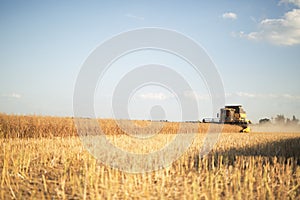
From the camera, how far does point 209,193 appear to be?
5398 mm

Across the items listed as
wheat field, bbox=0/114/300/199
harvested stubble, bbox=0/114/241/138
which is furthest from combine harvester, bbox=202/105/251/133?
wheat field, bbox=0/114/300/199

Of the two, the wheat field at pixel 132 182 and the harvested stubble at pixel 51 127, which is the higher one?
the harvested stubble at pixel 51 127

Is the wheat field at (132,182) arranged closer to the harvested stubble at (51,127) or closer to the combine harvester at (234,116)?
the harvested stubble at (51,127)

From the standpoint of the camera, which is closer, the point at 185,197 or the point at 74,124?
the point at 185,197

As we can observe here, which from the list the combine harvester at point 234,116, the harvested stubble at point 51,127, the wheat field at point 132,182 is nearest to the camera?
the wheat field at point 132,182

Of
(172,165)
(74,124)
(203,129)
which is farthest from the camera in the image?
(203,129)

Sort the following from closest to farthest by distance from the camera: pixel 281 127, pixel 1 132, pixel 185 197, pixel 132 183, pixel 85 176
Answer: pixel 185 197 → pixel 132 183 → pixel 85 176 → pixel 1 132 → pixel 281 127

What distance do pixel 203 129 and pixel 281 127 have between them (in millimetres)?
28259

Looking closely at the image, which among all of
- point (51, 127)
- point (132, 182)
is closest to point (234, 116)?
point (51, 127)

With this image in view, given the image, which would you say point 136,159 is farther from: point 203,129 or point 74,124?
point 203,129

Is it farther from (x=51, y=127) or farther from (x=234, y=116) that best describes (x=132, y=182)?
(x=234, y=116)

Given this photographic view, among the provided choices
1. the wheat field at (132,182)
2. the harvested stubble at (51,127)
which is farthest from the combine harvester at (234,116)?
the wheat field at (132,182)

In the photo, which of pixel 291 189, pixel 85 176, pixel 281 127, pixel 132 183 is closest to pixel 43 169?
pixel 85 176

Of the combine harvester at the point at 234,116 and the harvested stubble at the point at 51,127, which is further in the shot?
the combine harvester at the point at 234,116
